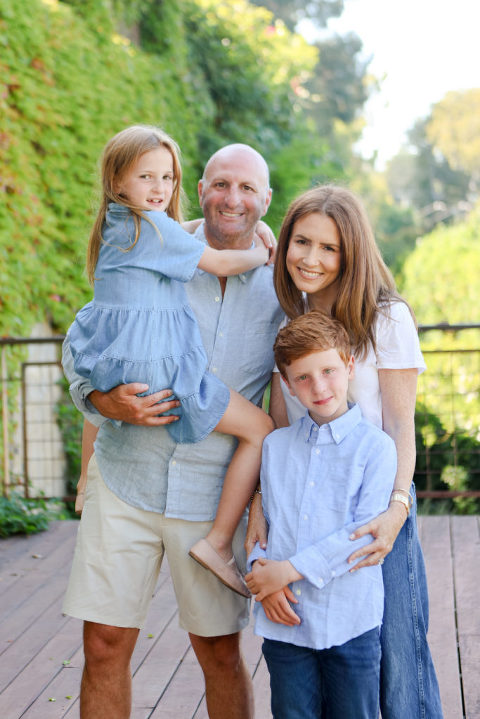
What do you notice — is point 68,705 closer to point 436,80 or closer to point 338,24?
point 338,24

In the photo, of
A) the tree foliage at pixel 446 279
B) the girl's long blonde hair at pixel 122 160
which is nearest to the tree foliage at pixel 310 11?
the tree foliage at pixel 446 279

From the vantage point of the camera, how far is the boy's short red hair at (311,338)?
191 cm

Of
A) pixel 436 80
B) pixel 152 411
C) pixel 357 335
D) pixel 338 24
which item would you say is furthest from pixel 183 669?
pixel 436 80

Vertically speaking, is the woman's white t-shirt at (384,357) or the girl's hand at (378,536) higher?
the woman's white t-shirt at (384,357)

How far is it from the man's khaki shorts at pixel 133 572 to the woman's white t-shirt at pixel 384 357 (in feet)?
1.67

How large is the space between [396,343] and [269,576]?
59cm

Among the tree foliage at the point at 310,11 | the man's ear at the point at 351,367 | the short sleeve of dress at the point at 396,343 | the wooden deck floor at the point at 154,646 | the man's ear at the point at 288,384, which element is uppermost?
the tree foliage at the point at 310,11

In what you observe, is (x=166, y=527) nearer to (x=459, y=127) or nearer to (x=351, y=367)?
(x=351, y=367)

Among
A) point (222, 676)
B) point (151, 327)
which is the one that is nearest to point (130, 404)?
point (151, 327)

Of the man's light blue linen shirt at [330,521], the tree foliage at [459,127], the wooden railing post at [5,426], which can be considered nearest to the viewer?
the man's light blue linen shirt at [330,521]

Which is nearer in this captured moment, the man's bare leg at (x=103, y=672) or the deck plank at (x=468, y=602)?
the man's bare leg at (x=103, y=672)

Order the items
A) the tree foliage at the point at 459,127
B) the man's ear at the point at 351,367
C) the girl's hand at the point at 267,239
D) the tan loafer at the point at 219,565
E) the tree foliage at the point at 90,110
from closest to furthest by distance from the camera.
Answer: the man's ear at the point at 351,367 < the tan loafer at the point at 219,565 < the girl's hand at the point at 267,239 < the tree foliage at the point at 90,110 < the tree foliage at the point at 459,127

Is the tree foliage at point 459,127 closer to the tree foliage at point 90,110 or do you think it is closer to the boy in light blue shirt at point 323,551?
the tree foliage at point 90,110

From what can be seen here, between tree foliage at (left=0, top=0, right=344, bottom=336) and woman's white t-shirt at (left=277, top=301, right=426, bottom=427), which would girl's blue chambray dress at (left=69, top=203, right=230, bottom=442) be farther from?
tree foliage at (left=0, top=0, right=344, bottom=336)
